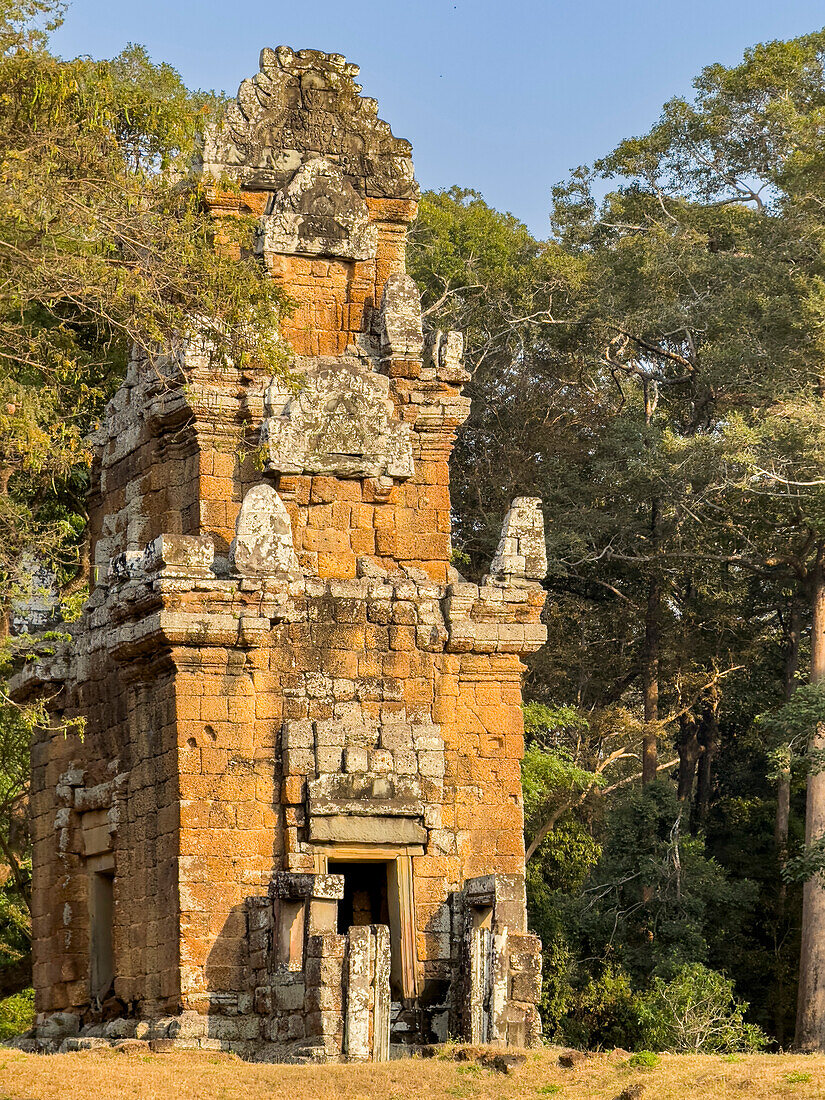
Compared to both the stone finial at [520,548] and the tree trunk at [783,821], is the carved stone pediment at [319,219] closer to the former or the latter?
the stone finial at [520,548]

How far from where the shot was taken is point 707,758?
31422mm

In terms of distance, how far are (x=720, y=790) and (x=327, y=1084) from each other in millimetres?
19986

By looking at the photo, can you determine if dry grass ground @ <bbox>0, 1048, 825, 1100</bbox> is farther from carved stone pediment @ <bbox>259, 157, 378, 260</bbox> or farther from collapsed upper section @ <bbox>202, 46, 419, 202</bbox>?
collapsed upper section @ <bbox>202, 46, 419, 202</bbox>

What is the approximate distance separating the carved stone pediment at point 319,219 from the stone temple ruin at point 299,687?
0.09ft

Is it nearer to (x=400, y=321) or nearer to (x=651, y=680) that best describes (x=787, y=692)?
(x=651, y=680)

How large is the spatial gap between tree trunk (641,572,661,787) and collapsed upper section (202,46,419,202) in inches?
496

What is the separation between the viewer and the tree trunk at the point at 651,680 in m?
27.5

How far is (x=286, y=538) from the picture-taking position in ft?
49.8

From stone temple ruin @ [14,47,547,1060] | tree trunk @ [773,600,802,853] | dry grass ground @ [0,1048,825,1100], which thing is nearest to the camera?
dry grass ground @ [0,1048,825,1100]

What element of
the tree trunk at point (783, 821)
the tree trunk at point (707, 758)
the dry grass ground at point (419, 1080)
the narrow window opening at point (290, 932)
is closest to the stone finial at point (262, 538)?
the narrow window opening at point (290, 932)

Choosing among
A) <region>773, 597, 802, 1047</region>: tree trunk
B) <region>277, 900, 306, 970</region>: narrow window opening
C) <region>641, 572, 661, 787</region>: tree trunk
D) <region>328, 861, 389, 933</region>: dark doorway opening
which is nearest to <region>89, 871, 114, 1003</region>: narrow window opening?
<region>328, 861, 389, 933</region>: dark doorway opening

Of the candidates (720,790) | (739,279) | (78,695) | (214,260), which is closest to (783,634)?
(720,790)

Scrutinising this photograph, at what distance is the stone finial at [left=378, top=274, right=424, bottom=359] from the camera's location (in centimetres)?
1628

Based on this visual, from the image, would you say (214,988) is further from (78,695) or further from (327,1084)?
(78,695)
